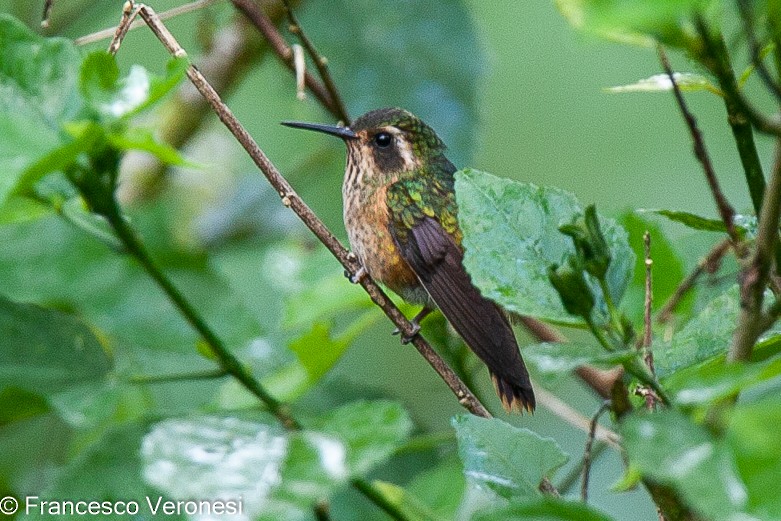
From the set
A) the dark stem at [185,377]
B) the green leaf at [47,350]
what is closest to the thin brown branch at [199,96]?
the green leaf at [47,350]

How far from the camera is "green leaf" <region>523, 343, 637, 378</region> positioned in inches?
40.3

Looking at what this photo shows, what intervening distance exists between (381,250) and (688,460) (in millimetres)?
2256

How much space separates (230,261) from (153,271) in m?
1.98

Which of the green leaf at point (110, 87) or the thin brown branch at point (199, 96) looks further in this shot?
the thin brown branch at point (199, 96)

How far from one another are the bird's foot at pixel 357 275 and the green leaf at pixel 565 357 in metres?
1.06

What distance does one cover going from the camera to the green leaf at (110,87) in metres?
1.27

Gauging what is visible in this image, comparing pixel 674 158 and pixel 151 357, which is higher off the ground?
pixel 151 357

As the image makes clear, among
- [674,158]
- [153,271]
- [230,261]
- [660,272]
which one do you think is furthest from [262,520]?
[674,158]

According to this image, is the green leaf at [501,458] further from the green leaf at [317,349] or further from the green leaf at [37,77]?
the green leaf at [317,349]

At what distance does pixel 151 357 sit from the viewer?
9.42 ft

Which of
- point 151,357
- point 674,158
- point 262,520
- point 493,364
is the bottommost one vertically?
point 674,158

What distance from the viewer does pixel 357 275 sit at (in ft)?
7.36

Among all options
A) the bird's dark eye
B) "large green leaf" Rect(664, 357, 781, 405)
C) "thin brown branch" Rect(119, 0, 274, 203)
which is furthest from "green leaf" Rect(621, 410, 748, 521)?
"thin brown branch" Rect(119, 0, 274, 203)

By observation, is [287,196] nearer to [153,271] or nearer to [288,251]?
[153,271]
